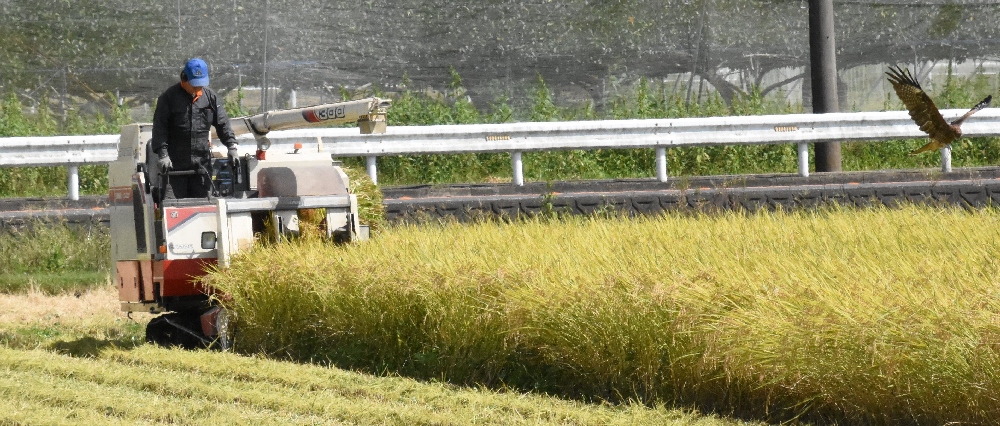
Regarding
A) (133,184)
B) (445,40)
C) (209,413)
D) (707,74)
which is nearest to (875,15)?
(707,74)

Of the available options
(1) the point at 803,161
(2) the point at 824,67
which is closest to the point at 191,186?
(1) the point at 803,161

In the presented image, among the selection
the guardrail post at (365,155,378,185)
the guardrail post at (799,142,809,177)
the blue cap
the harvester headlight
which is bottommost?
the harvester headlight

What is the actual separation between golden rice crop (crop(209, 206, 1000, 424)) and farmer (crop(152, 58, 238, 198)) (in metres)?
0.98

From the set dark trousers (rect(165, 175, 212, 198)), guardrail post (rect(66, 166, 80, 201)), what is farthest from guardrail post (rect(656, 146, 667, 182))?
guardrail post (rect(66, 166, 80, 201))

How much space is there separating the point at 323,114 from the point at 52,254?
15.7ft

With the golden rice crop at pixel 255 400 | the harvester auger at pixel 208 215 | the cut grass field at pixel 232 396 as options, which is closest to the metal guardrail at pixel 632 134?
the harvester auger at pixel 208 215

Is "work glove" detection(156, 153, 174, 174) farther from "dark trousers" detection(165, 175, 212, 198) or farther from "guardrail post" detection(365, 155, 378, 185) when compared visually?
"guardrail post" detection(365, 155, 378, 185)

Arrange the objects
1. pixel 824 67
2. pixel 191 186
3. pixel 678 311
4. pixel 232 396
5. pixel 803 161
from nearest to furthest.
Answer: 1. pixel 678 311
2. pixel 232 396
3. pixel 191 186
4. pixel 803 161
5. pixel 824 67

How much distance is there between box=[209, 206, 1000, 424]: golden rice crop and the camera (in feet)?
17.3

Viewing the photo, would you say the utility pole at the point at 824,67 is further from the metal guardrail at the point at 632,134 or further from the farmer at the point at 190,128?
the farmer at the point at 190,128

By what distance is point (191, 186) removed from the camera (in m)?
8.95

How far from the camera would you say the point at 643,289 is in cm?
617

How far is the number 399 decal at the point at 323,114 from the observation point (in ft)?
28.8

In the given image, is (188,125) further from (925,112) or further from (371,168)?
(925,112)
